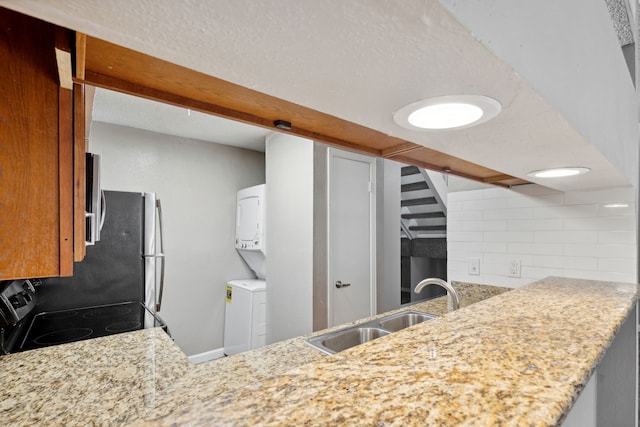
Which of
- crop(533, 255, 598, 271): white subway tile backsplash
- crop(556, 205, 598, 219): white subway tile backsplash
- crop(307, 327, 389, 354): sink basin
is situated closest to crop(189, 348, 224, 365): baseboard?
crop(307, 327, 389, 354): sink basin

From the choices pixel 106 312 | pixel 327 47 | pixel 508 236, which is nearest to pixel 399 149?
pixel 327 47

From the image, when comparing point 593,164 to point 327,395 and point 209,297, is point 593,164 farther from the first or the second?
point 209,297

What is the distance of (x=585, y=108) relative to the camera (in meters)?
0.88

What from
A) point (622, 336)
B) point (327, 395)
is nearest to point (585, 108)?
point (327, 395)

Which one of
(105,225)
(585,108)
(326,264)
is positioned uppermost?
(585,108)

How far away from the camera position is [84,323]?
73.8 inches

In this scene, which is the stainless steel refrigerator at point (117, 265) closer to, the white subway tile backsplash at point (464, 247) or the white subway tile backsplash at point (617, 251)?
the white subway tile backsplash at point (464, 247)

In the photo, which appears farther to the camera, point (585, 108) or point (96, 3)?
point (585, 108)

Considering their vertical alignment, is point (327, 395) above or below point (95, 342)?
Answer: above

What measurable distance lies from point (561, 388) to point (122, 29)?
0.86 m

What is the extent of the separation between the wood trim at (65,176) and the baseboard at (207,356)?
11.0 feet

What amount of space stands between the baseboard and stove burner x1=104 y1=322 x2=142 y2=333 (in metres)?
1.80

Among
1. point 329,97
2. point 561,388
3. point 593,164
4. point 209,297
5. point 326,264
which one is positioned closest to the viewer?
point 561,388

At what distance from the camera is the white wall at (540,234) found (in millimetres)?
1708
